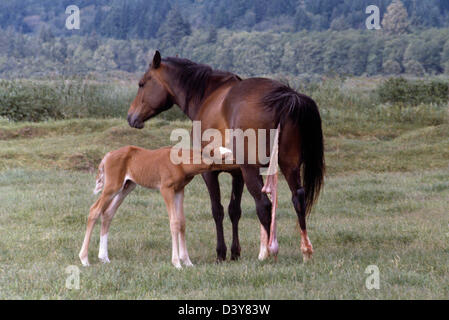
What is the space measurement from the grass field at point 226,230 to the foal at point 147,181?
29 cm

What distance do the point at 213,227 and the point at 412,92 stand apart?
55.4 ft

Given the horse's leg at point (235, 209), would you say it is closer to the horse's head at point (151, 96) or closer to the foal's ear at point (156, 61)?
the horse's head at point (151, 96)

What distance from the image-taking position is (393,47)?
137 ft

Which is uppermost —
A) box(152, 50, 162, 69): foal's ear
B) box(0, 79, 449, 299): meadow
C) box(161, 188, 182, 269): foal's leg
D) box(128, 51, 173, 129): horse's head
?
box(152, 50, 162, 69): foal's ear

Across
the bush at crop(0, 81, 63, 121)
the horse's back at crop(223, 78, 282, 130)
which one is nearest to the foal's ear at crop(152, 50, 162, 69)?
the horse's back at crop(223, 78, 282, 130)

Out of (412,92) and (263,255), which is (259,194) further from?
(412,92)

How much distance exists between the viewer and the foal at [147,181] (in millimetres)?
6246

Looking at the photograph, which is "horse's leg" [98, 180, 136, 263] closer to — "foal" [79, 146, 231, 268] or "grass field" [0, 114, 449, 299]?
"foal" [79, 146, 231, 268]

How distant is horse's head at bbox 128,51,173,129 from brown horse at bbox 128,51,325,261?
0.04ft

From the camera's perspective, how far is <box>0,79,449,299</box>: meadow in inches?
208

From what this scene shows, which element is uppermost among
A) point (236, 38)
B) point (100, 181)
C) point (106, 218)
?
point (236, 38)

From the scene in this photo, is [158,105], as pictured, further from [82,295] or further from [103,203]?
[82,295]

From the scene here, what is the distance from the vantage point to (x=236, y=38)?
45469 millimetres

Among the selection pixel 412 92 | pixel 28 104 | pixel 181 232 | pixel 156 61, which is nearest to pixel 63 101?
pixel 28 104
